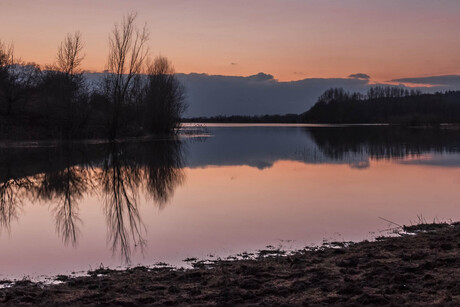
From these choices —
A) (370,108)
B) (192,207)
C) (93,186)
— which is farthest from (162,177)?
(370,108)

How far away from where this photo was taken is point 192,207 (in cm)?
1288

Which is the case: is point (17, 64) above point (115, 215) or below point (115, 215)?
above

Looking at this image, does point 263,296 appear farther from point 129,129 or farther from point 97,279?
Result: point 129,129

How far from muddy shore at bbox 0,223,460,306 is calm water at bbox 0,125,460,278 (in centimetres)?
109

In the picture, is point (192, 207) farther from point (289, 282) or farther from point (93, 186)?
point (289, 282)

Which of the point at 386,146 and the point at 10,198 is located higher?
the point at 386,146

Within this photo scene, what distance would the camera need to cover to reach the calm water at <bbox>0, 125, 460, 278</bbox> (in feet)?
28.3

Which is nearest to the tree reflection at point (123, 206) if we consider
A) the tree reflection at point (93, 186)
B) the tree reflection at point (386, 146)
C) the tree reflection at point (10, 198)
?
the tree reflection at point (93, 186)

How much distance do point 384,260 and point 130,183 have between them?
1219 cm

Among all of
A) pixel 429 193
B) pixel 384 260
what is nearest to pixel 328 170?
pixel 429 193

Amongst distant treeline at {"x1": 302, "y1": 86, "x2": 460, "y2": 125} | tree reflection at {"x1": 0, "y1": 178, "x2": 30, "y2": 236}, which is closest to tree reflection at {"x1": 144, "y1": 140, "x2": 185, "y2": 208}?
tree reflection at {"x1": 0, "y1": 178, "x2": 30, "y2": 236}

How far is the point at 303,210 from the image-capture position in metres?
12.1

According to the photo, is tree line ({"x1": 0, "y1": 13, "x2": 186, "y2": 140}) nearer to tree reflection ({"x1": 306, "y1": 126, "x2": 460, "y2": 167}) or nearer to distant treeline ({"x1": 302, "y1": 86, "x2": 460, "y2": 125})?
tree reflection ({"x1": 306, "y1": 126, "x2": 460, "y2": 167})

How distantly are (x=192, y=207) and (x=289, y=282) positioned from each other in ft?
23.1
